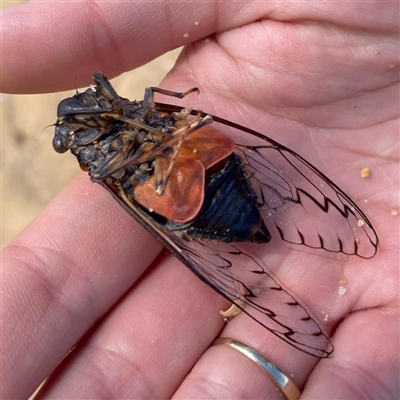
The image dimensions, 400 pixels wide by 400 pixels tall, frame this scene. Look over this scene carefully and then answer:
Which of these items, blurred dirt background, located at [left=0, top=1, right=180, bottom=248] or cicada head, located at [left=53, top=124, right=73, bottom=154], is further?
blurred dirt background, located at [left=0, top=1, right=180, bottom=248]

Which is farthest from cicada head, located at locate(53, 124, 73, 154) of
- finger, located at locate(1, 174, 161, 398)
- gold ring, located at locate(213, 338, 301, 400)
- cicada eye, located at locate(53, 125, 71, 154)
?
gold ring, located at locate(213, 338, 301, 400)

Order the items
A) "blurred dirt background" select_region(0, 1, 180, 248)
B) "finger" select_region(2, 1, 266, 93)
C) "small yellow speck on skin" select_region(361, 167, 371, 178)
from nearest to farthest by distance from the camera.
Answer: "finger" select_region(2, 1, 266, 93)
"small yellow speck on skin" select_region(361, 167, 371, 178)
"blurred dirt background" select_region(0, 1, 180, 248)

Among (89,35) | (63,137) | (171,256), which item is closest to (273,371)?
(171,256)

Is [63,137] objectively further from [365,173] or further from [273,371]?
[365,173]

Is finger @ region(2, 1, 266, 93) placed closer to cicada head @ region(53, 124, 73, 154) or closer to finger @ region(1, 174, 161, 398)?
cicada head @ region(53, 124, 73, 154)

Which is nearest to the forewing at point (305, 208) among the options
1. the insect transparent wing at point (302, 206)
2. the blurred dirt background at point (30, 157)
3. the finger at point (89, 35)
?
the insect transparent wing at point (302, 206)

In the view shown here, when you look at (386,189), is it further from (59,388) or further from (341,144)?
(59,388)

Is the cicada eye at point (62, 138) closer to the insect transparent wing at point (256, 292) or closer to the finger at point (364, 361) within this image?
the insect transparent wing at point (256, 292)
